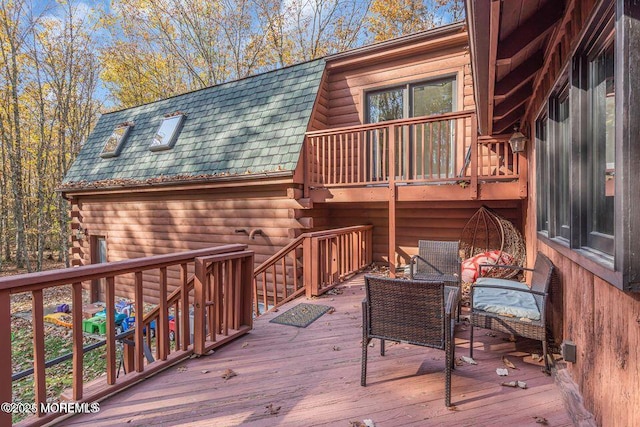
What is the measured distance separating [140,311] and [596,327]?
9.54ft

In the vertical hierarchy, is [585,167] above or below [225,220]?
above

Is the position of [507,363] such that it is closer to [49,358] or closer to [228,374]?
[228,374]

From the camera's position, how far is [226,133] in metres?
7.29

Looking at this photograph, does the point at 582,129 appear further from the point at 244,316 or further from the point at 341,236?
the point at 341,236

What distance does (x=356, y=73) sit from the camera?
271 inches

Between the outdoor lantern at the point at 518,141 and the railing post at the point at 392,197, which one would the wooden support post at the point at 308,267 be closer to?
the railing post at the point at 392,197

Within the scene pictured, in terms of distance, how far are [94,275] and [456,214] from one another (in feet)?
17.9

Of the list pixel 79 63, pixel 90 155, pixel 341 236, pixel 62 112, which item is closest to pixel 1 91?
pixel 62 112

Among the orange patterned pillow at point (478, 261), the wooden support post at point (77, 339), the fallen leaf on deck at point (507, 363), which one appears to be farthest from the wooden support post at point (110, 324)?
the orange patterned pillow at point (478, 261)

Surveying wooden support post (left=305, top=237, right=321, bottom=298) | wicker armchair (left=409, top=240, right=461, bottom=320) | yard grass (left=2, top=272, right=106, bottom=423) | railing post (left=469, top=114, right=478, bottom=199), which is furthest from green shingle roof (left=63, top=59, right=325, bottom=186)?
yard grass (left=2, top=272, right=106, bottom=423)

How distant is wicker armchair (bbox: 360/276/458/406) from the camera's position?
223cm

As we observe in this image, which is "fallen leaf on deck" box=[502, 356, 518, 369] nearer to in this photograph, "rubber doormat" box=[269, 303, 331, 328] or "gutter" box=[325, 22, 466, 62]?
"rubber doormat" box=[269, 303, 331, 328]

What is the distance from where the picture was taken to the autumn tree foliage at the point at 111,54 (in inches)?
452

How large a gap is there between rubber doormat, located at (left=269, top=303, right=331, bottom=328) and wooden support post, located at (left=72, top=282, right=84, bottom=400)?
203cm
